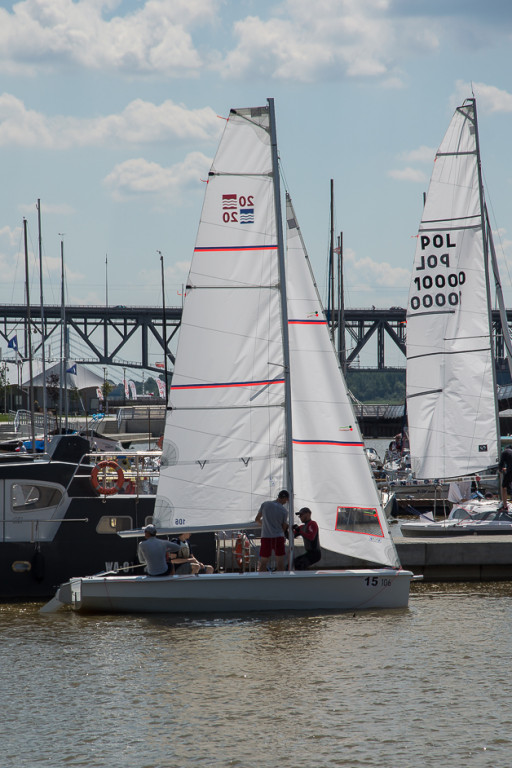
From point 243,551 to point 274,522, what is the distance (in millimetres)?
1423

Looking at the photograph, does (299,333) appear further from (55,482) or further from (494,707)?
(494,707)

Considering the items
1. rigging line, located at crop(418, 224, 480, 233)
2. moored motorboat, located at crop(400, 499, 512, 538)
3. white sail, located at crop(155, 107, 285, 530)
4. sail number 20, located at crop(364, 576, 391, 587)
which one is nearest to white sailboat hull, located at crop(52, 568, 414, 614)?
sail number 20, located at crop(364, 576, 391, 587)

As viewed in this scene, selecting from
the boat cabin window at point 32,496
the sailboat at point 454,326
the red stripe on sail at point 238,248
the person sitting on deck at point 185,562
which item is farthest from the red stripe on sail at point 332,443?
the sailboat at point 454,326

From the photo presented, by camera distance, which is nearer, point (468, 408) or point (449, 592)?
point (449, 592)

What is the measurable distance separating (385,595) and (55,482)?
6138 mm

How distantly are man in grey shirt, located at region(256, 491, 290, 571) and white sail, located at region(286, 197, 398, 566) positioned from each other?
0.77 meters

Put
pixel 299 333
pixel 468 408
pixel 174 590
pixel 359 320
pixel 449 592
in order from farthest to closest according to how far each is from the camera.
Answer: pixel 359 320, pixel 468 408, pixel 449 592, pixel 299 333, pixel 174 590

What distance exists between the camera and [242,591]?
1562cm

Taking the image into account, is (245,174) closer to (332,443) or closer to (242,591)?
(332,443)

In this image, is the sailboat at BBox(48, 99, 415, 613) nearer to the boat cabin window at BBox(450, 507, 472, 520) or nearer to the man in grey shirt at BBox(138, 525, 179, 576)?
the man in grey shirt at BBox(138, 525, 179, 576)

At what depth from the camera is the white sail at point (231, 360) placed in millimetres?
15906

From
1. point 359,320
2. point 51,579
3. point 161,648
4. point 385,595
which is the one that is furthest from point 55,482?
point 359,320

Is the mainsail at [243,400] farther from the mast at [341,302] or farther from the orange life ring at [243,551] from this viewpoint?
the mast at [341,302]

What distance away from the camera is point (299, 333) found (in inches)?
663
